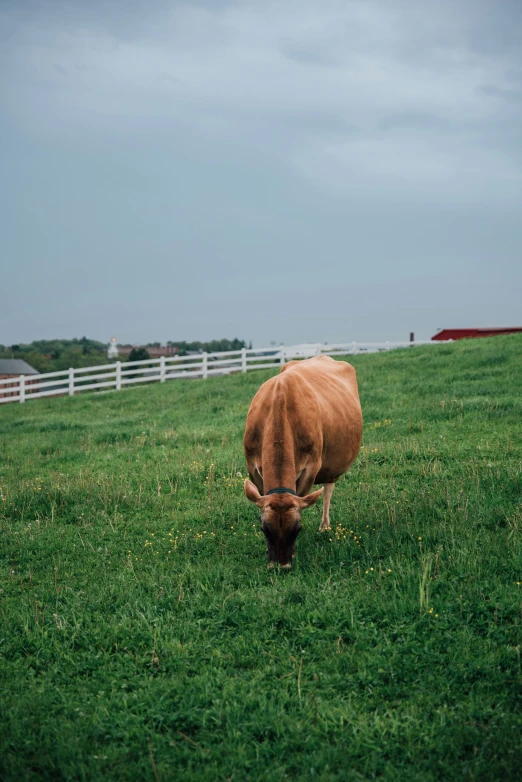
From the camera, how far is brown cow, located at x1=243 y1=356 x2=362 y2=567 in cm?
595

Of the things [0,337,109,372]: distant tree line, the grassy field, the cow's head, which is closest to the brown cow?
the cow's head

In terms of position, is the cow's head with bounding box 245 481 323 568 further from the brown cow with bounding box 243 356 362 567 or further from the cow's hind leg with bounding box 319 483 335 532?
the cow's hind leg with bounding box 319 483 335 532

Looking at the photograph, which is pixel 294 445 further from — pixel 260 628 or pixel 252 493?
pixel 260 628

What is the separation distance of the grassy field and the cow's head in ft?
0.66

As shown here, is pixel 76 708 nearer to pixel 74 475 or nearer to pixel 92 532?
pixel 92 532

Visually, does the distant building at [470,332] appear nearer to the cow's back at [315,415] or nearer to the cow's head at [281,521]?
the cow's back at [315,415]

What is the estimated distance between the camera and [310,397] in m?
7.18

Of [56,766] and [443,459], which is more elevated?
[443,459]

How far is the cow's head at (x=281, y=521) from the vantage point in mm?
5848

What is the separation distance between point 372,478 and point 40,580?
486 centimetres

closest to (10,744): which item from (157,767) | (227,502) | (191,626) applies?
(157,767)

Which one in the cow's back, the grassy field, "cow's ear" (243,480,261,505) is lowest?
the grassy field

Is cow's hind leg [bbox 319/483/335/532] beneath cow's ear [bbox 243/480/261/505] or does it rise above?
beneath

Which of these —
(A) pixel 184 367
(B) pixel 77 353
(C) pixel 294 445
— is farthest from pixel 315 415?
(B) pixel 77 353
